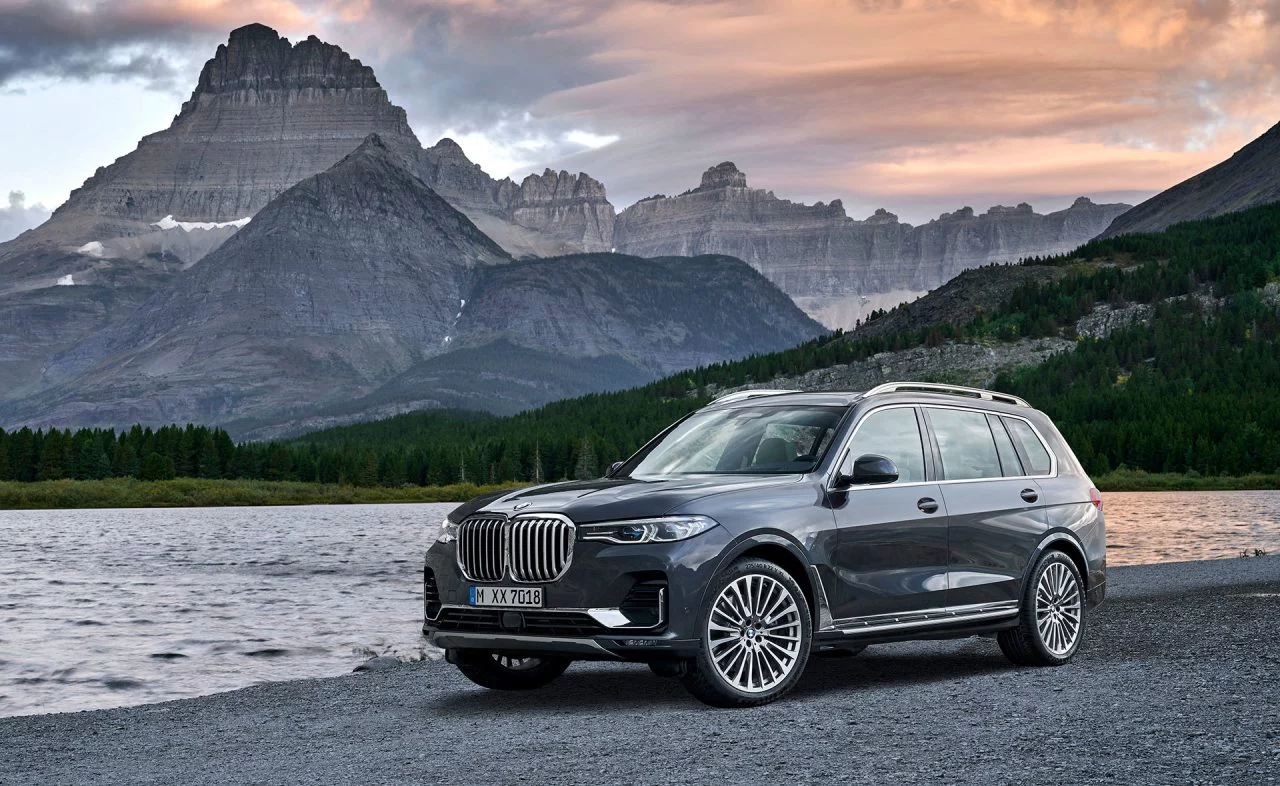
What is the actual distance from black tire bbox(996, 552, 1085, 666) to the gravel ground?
0.82 ft

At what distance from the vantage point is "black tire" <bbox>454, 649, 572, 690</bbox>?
13.1 metres

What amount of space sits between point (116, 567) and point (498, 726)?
42.8 meters

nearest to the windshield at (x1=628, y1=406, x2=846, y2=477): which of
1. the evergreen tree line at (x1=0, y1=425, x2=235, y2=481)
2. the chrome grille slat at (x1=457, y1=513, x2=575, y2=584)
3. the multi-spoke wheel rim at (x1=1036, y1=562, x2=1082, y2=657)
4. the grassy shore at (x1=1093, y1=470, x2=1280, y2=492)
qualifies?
the chrome grille slat at (x1=457, y1=513, x2=575, y2=584)

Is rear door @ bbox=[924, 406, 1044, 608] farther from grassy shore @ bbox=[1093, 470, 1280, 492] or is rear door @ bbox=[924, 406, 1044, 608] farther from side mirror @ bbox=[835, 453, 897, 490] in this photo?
grassy shore @ bbox=[1093, 470, 1280, 492]

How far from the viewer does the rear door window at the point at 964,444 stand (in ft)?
44.9

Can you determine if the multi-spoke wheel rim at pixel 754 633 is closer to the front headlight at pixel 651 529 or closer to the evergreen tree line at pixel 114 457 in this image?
the front headlight at pixel 651 529

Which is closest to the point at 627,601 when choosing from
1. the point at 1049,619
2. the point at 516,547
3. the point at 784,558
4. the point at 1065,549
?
the point at 516,547

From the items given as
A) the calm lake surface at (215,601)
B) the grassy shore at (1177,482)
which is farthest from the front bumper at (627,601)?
the grassy shore at (1177,482)

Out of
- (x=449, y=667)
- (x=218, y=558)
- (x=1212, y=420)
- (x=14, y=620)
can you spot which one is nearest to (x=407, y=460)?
(x=1212, y=420)

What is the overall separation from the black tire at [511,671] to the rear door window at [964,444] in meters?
3.99

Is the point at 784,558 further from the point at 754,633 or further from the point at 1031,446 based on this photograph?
the point at 1031,446

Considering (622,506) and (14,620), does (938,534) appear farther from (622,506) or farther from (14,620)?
(14,620)

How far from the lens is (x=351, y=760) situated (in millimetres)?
10008

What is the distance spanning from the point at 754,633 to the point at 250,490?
151100 millimetres
